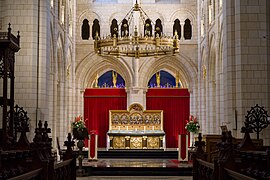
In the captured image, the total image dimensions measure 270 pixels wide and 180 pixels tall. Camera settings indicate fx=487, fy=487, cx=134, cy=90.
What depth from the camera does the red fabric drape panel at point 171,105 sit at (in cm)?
2784

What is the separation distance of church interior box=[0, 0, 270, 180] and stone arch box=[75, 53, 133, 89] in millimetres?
63

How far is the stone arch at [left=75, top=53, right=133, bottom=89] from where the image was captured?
2681 centimetres

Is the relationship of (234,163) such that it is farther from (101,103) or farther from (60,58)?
(101,103)

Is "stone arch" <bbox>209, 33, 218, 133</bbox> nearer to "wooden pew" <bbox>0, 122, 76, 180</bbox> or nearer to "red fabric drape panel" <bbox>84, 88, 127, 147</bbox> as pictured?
"red fabric drape panel" <bbox>84, 88, 127, 147</bbox>

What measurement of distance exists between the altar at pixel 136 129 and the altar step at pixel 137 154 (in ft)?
5.68

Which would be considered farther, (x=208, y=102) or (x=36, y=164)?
(x=208, y=102)

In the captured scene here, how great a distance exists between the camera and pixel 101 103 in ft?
92.0

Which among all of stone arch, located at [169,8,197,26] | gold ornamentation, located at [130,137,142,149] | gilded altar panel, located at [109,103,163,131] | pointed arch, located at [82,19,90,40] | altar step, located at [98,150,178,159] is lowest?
altar step, located at [98,150,178,159]

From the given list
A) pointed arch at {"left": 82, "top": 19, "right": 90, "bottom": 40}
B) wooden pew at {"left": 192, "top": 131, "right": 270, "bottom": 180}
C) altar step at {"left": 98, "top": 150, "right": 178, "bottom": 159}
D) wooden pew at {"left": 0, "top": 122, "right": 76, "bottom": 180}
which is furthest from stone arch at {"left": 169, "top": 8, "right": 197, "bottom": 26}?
wooden pew at {"left": 0, "top": 122, "right": 76, "bottom": 180}

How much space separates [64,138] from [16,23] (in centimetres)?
889

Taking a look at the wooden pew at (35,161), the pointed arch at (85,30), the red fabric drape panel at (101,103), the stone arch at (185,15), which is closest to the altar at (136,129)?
the red fabric drape panel at (101,103)

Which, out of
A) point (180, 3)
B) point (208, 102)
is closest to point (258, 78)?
point (208, 102)

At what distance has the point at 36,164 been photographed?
6949 millimetres

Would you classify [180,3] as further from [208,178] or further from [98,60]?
[208,178]
